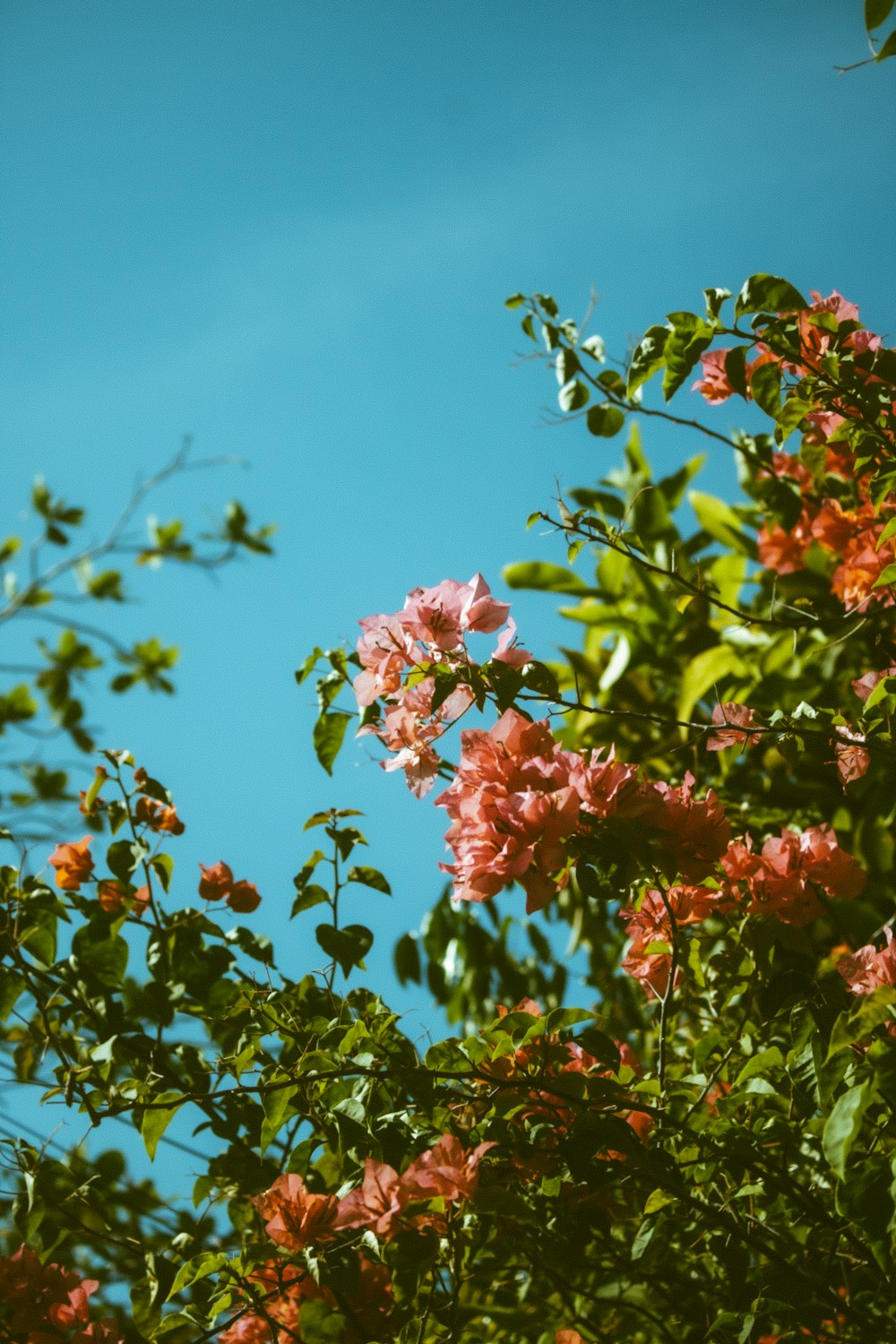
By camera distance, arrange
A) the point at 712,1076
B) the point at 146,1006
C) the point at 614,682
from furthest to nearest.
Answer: the point at 614,682
the point at 146,1006
the point at 712,1076

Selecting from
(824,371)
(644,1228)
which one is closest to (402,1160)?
(644,1228)

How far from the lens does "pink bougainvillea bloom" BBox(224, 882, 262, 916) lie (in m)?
1.20

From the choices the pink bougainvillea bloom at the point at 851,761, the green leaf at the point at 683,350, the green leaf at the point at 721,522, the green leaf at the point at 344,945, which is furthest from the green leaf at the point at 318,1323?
the green leaf at the point at 721,522

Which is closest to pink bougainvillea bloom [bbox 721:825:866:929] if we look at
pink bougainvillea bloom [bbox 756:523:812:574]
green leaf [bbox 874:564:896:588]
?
green leaf [bbox 874:564:896:588]

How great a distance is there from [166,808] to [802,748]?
0.67 meters

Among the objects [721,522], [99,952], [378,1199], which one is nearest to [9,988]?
[99,952]

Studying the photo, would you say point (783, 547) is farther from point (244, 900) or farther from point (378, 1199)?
point (378, 1199)

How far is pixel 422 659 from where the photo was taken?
89 centimetres

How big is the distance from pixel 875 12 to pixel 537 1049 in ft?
2.57

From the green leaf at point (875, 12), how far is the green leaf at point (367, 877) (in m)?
0.79

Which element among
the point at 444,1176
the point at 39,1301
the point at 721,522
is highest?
the point at 721,522

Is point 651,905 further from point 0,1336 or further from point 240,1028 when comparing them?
point 0,1336

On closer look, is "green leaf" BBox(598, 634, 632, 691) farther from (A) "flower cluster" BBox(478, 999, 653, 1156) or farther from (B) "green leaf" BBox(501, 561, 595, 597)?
(A) "flower cluster" BBox(478, 999, 653, 1156)

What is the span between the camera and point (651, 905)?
3.24 feet
